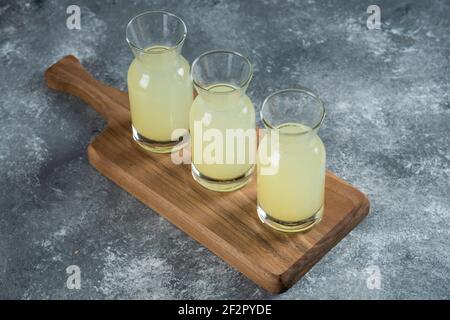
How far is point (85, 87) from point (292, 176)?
2.15 feet

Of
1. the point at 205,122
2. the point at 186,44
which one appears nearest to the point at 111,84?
the point at 186,44

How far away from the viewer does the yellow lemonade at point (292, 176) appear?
5.92 feet

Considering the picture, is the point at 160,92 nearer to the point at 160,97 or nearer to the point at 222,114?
the point at 160,97

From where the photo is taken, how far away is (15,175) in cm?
215

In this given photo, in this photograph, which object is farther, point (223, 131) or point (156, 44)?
point (156, 44)

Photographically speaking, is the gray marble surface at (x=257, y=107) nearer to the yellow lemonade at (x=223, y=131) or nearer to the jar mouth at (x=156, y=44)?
the yellow lemonade at (x=223, y=131)

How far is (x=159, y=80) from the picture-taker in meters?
1.97

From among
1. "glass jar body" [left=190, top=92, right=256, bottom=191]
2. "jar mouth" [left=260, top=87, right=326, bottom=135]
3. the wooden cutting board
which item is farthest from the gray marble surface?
"jar mouth" [left=260, top=87, right=326, bottom=135]

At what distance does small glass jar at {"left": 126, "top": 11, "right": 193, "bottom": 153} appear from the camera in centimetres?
197

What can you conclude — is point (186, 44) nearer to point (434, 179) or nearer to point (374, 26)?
point (374, 26)

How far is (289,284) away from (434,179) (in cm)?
44

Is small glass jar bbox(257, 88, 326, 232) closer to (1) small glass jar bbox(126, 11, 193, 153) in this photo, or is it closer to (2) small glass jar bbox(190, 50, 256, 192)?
(2) small glass jar bbox(190, 50, 256, 192)

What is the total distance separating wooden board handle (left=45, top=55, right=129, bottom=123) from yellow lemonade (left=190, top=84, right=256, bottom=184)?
0.31 metres

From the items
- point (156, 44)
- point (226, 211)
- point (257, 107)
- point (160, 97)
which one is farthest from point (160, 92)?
point (257, 107)
